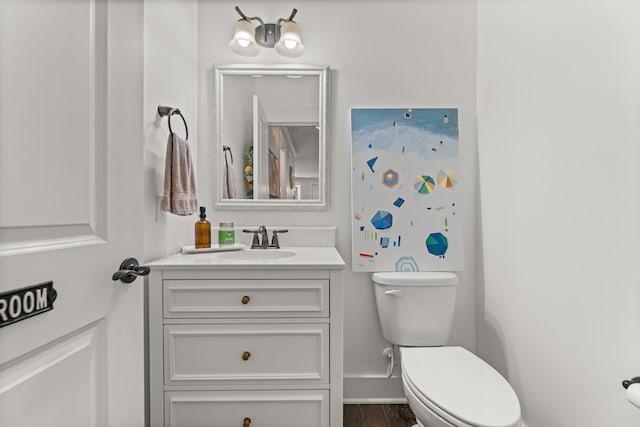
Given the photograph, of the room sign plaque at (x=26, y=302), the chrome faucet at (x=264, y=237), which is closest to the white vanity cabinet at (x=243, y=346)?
the chrome faucet at (x=264, y=237)

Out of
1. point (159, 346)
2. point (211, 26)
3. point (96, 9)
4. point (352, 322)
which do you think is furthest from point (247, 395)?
point (211, 26)

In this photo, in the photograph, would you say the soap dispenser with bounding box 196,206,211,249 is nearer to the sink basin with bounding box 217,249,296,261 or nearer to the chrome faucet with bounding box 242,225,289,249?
the sink basin with bounding box 217,249,296,261

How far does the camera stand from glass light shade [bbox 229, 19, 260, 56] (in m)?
1.88

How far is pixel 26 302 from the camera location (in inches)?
21.9

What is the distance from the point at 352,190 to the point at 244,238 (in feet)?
2.14

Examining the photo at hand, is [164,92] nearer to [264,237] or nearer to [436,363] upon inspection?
[264,237]

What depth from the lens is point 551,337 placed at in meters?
1.38

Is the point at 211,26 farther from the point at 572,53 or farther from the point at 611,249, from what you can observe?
the point at 611,249

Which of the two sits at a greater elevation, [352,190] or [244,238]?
[352,190]

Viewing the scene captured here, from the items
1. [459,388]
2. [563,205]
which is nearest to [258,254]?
[459,388]

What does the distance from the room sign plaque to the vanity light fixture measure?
164 cm

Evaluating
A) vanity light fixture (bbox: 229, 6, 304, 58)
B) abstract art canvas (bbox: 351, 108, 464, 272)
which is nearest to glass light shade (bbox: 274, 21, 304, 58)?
vanity light fixture (bbox: 229, 6, 304, 58)

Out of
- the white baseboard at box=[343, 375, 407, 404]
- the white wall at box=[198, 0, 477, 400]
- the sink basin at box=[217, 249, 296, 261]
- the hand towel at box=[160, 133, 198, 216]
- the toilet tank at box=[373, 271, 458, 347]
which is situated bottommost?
the white baseboard at box=[343, 375, 407, 404]

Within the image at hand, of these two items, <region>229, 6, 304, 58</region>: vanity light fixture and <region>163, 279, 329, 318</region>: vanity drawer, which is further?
<region>229, 6, 304, 58</region>: vanity light fixture
